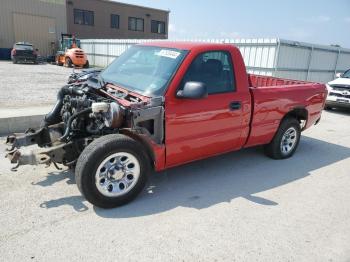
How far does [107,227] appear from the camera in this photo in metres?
3.28

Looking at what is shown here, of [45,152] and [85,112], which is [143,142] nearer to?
[85,112]

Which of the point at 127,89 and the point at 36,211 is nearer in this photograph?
the point at 36,211

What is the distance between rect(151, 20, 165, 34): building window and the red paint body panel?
38.6 metres

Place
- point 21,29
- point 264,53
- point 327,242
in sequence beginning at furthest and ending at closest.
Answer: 1. point 21,29
2. point 264,53
3. point 327,242

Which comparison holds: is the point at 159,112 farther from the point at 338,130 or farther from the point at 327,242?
the point at 338,130

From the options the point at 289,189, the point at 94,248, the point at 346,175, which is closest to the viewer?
the point at 94,248

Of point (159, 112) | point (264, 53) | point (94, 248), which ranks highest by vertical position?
point (264, 53)

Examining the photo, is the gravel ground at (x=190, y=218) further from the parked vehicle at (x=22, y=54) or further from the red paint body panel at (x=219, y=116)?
the parked vehicle at (x=22, y=54)

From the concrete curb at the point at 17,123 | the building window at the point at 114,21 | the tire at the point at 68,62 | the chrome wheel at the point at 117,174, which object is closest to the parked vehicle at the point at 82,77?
the chrome wheel at the point at 117,174

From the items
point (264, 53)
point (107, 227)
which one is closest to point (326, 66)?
point (264, 53)

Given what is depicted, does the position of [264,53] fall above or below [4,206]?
above

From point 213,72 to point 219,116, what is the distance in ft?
1.97

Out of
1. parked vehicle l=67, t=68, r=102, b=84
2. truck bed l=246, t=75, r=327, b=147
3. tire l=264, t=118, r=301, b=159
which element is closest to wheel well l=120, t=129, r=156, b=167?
parked vehicle l=67, t=68, r=102, b=84

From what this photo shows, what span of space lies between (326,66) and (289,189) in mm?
13578
